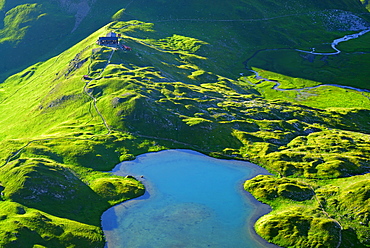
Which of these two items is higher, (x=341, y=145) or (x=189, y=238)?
(x=189, y=238)

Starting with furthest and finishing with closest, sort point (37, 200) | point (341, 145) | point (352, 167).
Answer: point (341, 145), point (352, 167), point (37, 200)

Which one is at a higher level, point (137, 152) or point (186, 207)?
point (137, 152)

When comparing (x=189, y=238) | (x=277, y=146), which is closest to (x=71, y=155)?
(x=189, y=238)

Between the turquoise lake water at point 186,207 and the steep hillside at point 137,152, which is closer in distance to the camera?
the turquoise lake water at point 186,207

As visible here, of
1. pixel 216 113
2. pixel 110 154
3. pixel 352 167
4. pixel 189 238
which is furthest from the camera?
pixel 216 113

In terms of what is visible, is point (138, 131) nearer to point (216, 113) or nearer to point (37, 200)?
point (216, 113)

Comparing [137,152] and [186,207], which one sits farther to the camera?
[137,152]

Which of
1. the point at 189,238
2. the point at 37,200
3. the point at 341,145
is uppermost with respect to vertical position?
the point at 37,200

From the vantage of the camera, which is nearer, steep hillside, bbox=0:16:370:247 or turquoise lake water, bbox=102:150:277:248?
turquoise lake water, bbox=102:150:277:248
